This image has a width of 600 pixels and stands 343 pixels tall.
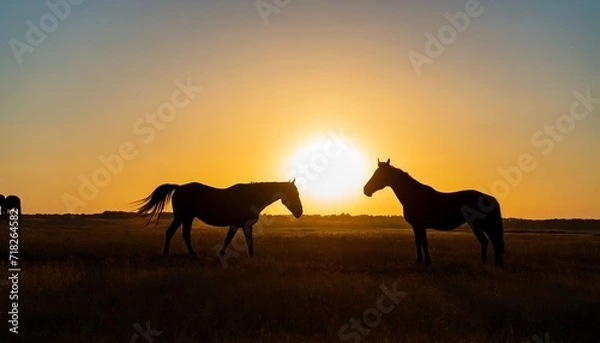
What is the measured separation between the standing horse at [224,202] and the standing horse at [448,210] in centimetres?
367

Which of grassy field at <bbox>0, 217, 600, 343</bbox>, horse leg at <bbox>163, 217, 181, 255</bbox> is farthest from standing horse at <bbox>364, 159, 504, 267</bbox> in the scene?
horse leg at <bbox>163, 217, 181, 255</bbox>

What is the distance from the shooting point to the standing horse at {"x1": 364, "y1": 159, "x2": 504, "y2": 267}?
17.5 metres

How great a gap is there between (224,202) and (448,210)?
6.87 m

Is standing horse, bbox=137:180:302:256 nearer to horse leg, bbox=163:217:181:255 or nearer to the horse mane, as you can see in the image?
horse leg, bbox=163:217:181:255

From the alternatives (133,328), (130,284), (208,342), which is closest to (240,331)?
(208,342)

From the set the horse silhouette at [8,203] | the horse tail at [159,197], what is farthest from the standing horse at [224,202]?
the horse silhouette at [8,203]

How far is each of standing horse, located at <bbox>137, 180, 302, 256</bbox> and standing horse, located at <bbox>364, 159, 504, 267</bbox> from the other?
12.0 ft

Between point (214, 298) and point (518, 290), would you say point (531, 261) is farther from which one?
point (214, 298)

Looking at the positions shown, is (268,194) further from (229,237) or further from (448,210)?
(448,210)

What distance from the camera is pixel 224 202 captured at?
1895cm

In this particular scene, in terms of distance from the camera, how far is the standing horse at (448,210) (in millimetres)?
17500

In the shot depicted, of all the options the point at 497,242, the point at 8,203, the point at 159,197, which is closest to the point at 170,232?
the point at 159,197

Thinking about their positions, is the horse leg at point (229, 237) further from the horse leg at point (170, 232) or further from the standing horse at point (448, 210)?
the standing horse at point (448, 210)

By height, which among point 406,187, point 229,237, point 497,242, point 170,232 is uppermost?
point 406,187
